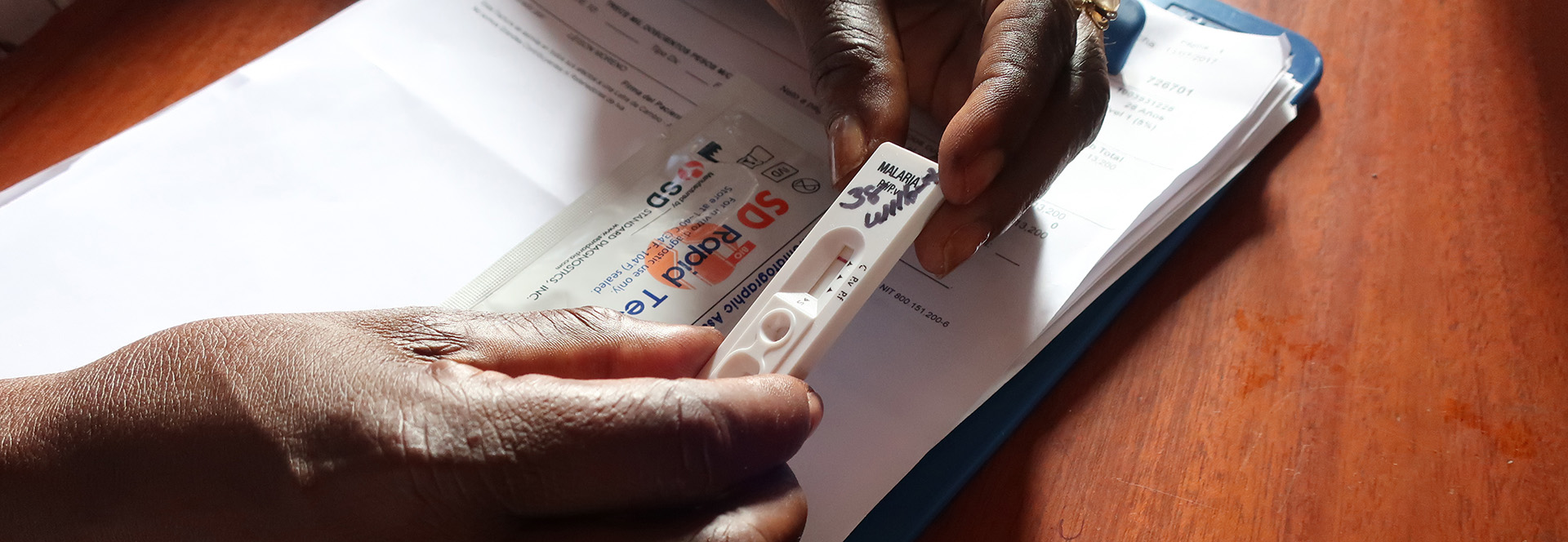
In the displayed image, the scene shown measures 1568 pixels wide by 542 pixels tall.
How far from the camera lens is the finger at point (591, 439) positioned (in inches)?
11.2

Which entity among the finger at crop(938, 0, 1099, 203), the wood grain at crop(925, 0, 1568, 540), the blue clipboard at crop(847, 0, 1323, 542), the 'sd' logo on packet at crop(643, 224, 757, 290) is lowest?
the wood grain at crop(925, 0, 1568, 540)

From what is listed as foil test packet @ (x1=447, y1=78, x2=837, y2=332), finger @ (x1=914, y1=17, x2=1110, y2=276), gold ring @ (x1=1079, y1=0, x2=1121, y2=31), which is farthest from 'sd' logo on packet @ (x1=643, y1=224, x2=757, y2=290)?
gold ring @ (x1=1079, y1=0, x2=1121, y2=31)

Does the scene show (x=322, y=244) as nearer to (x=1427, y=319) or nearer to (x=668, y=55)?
(x=668, y=55)

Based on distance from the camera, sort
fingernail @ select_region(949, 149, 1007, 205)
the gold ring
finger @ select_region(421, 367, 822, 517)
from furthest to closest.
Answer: the gold ring → fingernail @ select_region(949, 149, 1007, 205) → finger @ select_region(421, 367, 822, 517)

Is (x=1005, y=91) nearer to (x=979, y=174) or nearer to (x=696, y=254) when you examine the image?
(x=979, y=174)

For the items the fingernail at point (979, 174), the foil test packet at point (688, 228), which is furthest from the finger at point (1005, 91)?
the foil test packet at point (688, 228)

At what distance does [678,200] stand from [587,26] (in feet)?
0.70

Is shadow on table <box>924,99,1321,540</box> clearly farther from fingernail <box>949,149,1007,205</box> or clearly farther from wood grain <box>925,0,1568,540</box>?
fingernail <box>949,149,1007,205</box>

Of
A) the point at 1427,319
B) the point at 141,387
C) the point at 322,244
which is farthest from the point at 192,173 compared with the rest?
the point at 1427,319

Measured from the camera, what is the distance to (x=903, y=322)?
43cm

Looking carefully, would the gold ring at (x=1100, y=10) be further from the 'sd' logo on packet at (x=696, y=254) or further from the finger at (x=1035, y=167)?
the 'sd' logo on packet at (x=696, y=254)

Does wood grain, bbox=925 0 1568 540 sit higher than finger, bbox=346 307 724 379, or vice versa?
finger, bbox=346 307 724 379

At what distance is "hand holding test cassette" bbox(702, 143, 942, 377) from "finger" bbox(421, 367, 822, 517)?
0.16 feet

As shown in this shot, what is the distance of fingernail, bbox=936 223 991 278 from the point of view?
1.36 ft
